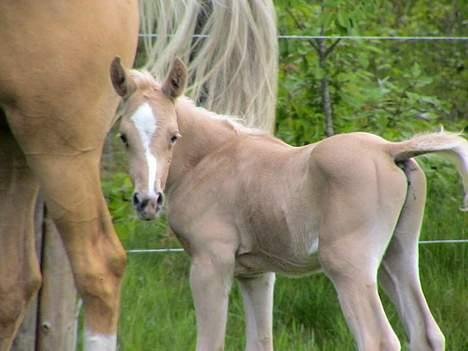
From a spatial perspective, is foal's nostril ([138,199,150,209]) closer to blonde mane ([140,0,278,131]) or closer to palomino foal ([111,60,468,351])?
palomino foal ([111,60,468,351])

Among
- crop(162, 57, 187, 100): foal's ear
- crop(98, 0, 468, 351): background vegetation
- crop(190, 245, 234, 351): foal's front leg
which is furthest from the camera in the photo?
crop(98, 0, 468, 351): background vegetation

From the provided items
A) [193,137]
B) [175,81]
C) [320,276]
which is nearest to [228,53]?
[193,137]

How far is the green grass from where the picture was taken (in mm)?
4941

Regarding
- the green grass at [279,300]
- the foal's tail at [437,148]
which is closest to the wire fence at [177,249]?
the green grass at [279,300]

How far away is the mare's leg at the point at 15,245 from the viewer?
427 centimetres

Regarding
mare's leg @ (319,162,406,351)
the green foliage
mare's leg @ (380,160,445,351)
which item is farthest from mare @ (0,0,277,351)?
the green foliage

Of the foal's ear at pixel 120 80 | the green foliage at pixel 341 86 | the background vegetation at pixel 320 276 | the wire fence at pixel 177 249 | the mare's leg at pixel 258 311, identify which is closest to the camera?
the foal's ear at pixel 120 80

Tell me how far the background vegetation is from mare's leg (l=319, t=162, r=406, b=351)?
43.7 inches

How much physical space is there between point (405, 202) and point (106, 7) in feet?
3.74

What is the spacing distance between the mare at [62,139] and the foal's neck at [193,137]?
302 millimetres

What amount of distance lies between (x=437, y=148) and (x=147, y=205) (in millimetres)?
920

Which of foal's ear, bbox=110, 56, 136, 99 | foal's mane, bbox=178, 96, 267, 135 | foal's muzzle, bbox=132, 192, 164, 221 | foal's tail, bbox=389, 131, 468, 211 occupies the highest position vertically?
foal's ear, bbox=110, 56, 136, 99

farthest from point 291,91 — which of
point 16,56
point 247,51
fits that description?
point 16,56

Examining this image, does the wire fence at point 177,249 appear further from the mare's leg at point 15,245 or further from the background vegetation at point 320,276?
the mare's leg at point 15,245
